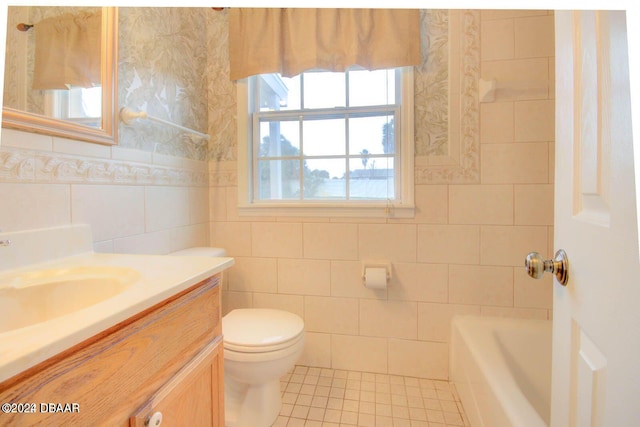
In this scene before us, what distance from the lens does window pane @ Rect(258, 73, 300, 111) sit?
183 cm

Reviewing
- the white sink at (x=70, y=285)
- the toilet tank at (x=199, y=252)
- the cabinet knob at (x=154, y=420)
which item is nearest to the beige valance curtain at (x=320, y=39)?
the toilet tank at (x=199, y=252)

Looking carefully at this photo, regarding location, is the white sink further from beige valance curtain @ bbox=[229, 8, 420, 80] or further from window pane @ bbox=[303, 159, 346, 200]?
beige valance curtain @ bbox=[229, 8, 420, 80]

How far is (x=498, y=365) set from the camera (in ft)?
3.72

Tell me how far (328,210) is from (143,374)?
4.11ft

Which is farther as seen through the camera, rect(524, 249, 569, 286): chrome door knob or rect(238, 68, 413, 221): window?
rect(238, 68, 413, 221): window

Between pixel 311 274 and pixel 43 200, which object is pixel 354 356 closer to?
pixel 311 274

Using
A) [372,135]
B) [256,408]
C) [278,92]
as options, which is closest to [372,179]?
[372,135]

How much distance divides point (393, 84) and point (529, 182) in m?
0.94

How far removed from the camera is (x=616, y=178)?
42 cm

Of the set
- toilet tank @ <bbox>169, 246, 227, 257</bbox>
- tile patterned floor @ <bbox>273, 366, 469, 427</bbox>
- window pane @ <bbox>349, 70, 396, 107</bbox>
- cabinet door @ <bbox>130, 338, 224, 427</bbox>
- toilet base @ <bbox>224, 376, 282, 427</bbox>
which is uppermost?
window pane @ <bbox>349, 70, 396, 107</bbox>

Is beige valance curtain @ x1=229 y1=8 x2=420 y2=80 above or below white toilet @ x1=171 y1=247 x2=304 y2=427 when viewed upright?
above

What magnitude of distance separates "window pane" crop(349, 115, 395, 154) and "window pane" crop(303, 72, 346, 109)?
0.17 metres

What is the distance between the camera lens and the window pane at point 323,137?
5.84 ft

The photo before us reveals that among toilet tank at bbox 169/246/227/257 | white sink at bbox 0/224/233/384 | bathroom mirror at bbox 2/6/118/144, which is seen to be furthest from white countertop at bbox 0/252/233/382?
toilet tank at bbox 169/246/227/257
